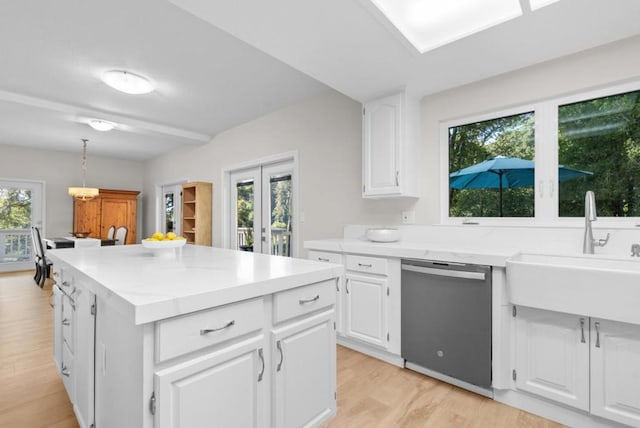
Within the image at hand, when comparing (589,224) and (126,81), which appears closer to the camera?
(589,224)

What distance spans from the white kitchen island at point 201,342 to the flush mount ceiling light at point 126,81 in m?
2.22

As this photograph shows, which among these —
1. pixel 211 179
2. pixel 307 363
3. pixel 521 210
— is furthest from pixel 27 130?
pixel 521 210

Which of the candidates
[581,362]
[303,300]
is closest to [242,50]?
[303,300]

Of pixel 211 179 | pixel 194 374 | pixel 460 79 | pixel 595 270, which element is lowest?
pixel 194 374

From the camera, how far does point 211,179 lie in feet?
17.8

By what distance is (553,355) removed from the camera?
1692 mm

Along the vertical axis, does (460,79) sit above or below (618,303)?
above

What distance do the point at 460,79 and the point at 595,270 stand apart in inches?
68.5

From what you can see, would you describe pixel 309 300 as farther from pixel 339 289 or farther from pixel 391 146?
pixel 391 146

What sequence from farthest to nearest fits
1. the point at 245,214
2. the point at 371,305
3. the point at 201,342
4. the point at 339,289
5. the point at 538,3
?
the point at 245,214 → the point at 339,289 → the point at 371,305 → the point at 538,3 → the point at 201,342

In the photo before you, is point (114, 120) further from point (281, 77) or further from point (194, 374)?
point (194, 374)

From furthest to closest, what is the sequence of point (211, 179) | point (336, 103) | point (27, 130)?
1. point (211, 179)
2. point (27, 130)
3. point (336, 103)

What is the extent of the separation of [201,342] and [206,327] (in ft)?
0.15

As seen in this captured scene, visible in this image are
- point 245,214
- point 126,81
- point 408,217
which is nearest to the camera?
point 408,217
